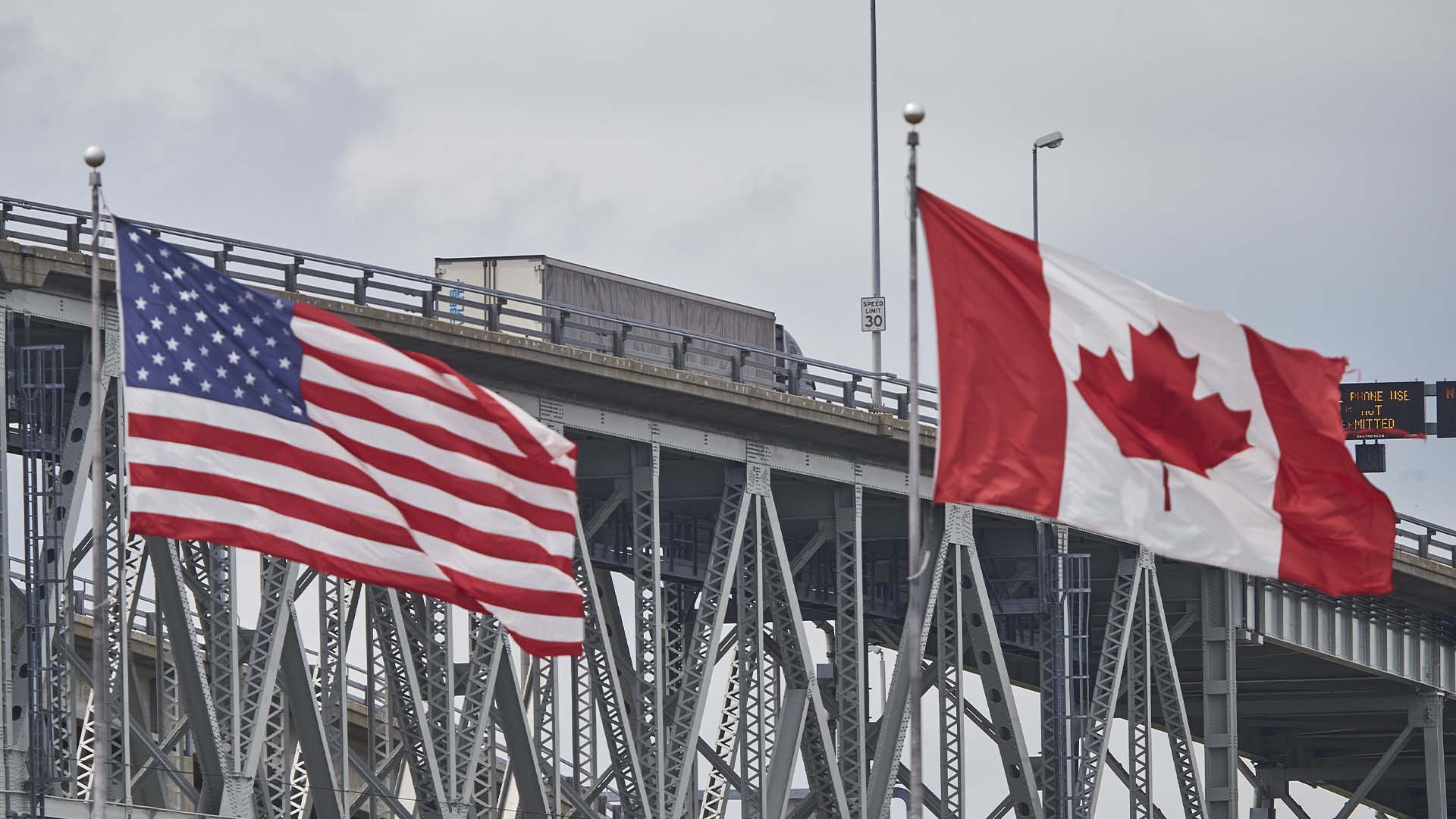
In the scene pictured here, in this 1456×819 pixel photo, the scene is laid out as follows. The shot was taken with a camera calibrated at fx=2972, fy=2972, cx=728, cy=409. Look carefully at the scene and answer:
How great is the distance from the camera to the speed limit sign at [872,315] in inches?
2559

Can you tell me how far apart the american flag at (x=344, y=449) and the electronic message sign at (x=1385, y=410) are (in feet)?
205

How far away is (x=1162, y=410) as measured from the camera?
28656mm

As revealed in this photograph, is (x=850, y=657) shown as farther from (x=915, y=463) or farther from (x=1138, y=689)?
(x=915, y=463)

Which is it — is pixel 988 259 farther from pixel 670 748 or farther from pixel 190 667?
pixel 670 748

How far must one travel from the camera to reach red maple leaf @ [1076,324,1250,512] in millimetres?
28531

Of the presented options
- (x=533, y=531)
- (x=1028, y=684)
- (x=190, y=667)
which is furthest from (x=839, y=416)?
(x=533, y=531)

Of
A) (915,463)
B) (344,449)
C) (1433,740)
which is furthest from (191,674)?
(1433,740)

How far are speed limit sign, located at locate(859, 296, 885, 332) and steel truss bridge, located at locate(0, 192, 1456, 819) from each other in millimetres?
1967

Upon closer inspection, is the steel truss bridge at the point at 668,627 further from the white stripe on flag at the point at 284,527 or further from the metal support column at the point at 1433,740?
the white stripe on flag at the point at 284,527

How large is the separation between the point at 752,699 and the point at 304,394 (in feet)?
103

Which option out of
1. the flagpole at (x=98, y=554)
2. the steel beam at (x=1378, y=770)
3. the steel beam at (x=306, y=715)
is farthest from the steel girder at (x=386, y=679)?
the flagpole at (x=98, y=554)

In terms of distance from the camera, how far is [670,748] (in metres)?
57.0

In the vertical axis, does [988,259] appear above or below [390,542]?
above

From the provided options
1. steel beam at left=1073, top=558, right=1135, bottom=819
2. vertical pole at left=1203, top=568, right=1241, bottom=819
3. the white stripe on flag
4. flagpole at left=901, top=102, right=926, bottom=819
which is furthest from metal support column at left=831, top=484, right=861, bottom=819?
the white stripe on flag
